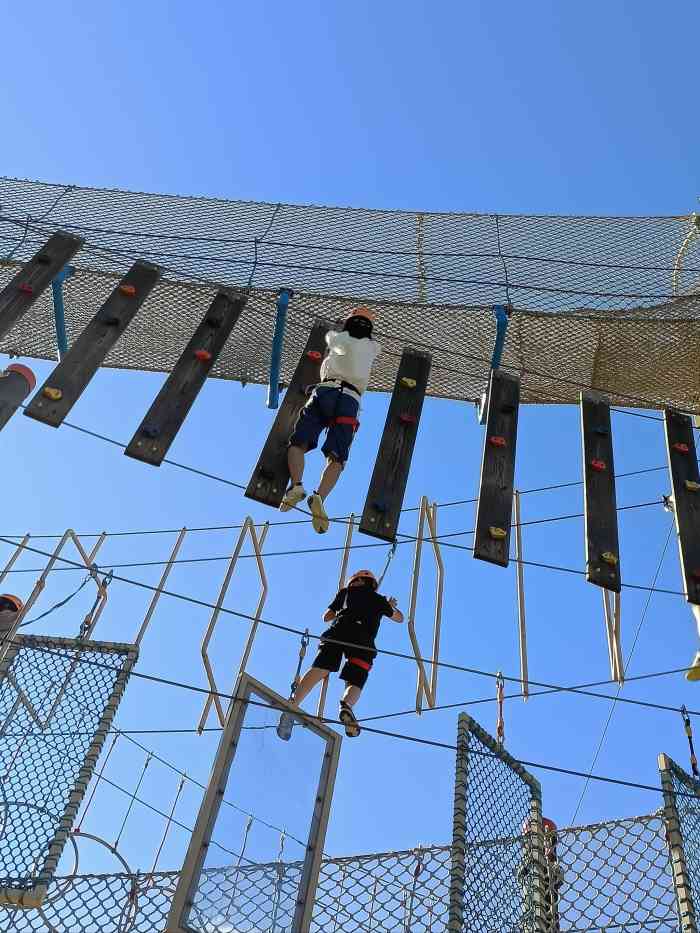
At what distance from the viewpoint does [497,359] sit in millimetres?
6551

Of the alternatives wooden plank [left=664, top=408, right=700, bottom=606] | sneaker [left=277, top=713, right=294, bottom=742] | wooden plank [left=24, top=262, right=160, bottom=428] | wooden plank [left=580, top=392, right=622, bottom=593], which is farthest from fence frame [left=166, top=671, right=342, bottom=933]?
wooden plank [left=664, top=408, right=700, bottom=606]

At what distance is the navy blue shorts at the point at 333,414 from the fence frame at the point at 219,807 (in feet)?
6.40

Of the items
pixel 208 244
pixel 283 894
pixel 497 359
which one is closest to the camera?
pixel 283 894

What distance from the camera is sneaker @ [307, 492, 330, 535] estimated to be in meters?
5.11

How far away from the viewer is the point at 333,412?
5.61 meters

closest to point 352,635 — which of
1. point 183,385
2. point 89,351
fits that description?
point 183,385

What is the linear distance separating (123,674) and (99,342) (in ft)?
6.18

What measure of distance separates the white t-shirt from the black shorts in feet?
6.03

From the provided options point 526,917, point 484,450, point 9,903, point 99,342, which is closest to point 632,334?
point 484,450

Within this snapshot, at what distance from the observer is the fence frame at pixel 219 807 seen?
3.26 m

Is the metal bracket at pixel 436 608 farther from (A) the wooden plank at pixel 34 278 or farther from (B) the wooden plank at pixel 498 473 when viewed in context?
(A) the wooden plank at pixel 34 278

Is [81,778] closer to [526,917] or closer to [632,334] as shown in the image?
[526,917]

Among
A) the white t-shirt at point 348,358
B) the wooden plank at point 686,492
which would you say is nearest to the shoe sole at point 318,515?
the white t-shirt at point 348,358

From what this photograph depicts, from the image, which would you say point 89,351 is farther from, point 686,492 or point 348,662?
point 686,492
